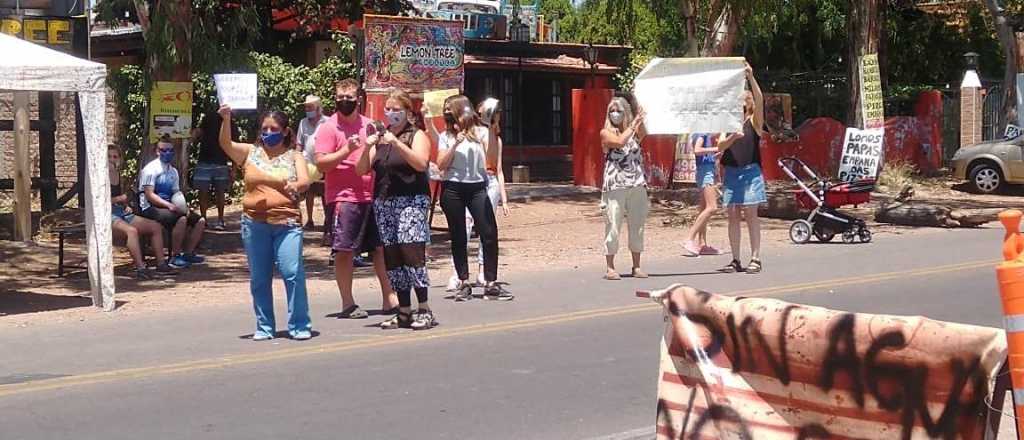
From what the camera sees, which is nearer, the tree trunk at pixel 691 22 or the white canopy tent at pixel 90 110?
the white canopy tent at pixel 90 110

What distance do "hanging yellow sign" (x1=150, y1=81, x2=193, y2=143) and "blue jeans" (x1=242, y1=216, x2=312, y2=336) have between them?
5933 mm

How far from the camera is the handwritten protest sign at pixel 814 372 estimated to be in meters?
4.70

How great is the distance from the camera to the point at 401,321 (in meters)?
10.2

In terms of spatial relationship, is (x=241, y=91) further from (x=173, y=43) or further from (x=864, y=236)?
(x=864, y=236)

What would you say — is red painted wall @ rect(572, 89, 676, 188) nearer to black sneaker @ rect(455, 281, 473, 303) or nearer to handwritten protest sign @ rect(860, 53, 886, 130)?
handwritten protest sign @ rect(860, 53, 886, 130)

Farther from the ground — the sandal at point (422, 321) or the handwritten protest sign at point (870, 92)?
the handwritten protest sign at point (870, 92)

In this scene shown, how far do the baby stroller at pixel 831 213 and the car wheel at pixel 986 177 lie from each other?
34.4ft

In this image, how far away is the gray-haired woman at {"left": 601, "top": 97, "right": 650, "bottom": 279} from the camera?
42.3 feet

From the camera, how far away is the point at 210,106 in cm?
2180

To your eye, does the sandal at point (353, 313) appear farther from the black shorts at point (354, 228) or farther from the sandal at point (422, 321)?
the sandal at point (422, 321)

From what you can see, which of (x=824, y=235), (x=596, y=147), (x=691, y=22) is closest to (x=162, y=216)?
(x=824, y=235)

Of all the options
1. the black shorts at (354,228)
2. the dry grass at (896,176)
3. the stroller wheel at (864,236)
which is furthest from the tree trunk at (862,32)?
the black shorts at (354,228)

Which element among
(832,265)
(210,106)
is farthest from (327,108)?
(832,265)

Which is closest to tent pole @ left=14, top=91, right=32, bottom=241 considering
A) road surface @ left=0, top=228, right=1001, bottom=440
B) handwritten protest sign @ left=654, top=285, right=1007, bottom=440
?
road surface @ left=0, top=228, right=1001, bottom=440
